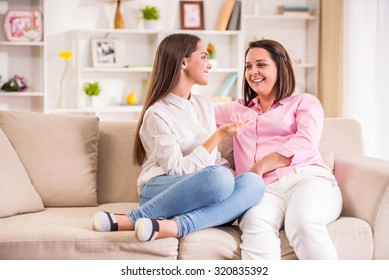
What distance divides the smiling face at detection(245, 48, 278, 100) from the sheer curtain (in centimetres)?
204

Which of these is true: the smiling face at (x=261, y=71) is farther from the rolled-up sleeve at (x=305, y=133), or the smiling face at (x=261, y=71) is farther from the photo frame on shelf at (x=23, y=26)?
the photo frame on shelf at (x=23, y=26)

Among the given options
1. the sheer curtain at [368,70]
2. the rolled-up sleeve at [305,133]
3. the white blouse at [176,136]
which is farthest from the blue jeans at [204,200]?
the sheer curtain at [368,70]

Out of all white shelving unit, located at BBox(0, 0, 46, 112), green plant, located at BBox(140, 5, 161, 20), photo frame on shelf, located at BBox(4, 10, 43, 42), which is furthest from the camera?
green plant, located at BBox(140, 5, 161, 20)

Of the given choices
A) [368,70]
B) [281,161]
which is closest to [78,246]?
[281,161]

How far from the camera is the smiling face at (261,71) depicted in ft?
7.80

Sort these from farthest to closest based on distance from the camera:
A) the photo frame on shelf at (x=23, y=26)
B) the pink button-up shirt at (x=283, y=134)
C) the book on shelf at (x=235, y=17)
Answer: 1. the book on shelf at (x=235, y=17)
2. the photo frame on shelf at (x=23, y=26)
3. the pink button-up shirt at (x=283, y=134)

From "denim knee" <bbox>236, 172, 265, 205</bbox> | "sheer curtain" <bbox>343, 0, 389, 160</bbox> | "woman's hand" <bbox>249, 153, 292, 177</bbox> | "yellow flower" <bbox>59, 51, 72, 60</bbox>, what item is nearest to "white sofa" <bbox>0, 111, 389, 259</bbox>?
"denim knee" <bbox>236, 172, 265, 205</bbox>

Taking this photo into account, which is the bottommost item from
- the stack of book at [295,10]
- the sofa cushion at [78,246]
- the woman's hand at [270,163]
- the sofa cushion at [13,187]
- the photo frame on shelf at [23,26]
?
the sofa cushion at [78,246]

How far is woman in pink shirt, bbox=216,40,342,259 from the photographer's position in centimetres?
194

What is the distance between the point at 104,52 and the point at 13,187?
2.90 metres

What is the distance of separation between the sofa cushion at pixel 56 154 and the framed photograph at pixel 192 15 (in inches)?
109

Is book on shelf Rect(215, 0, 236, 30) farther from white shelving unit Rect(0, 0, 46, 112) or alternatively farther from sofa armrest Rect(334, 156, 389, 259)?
sofa armrest Rect(334, 156, 389, 259)

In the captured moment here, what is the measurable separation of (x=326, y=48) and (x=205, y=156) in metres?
3.17
